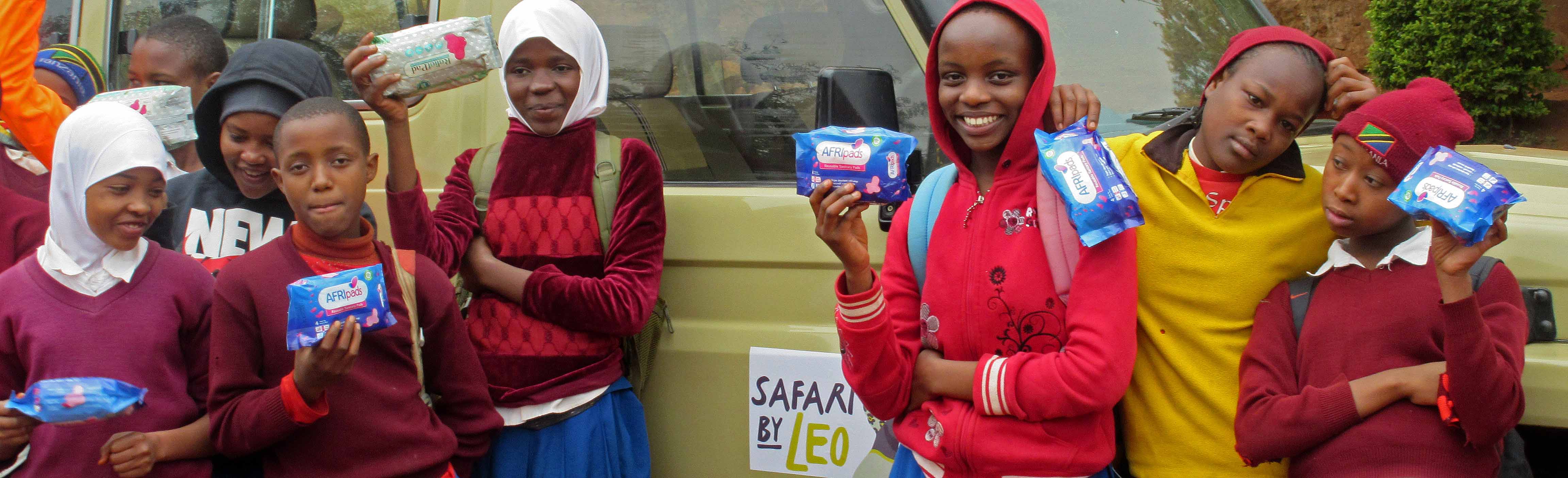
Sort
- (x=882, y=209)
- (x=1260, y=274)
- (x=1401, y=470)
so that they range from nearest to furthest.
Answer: (x=1401, y=470) → (x=1260, y=274) → (x=882, y=209)

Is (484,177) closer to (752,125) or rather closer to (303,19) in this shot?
(752,125)

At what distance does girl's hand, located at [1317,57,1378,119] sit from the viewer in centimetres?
192

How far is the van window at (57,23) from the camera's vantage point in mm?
3943

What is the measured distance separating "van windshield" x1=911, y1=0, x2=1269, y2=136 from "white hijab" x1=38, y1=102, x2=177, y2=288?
1.86 meters

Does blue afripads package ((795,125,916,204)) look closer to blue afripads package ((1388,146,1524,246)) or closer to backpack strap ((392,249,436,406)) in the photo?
blue afripads package ((1388,146,1524,246))

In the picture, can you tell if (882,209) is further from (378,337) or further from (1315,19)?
(1315,19)

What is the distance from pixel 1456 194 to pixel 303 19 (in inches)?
129

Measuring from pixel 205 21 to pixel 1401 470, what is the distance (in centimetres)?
363

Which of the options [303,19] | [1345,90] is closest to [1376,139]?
[1345,90]

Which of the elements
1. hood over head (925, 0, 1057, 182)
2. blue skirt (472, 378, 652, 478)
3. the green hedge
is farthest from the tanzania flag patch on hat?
the green hedge

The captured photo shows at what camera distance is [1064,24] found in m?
2.78

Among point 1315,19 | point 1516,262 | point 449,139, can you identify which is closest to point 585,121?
point 449,139

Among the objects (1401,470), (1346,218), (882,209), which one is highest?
(1346,218)

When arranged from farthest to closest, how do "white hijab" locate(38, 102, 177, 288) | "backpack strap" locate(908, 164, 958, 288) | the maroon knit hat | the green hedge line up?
the green hedge → "white hijab" locate(38, 102, 177, 288) → "backpack strap" locate(908, 164, 958, 288) → the maroon knit hat
